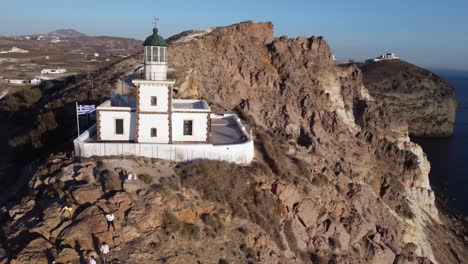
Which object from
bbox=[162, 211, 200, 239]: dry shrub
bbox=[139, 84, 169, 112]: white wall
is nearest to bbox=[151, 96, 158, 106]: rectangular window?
bbox=[139, 84, 169, 112]: white wall

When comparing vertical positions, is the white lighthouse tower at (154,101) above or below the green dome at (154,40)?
below

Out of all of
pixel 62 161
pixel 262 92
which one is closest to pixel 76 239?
pixel 62 161

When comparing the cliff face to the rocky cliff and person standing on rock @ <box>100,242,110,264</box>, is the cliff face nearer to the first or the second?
the rocky cliff

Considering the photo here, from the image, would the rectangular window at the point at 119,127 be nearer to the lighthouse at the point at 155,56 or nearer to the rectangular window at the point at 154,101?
the rectangular window at the point at 154,101

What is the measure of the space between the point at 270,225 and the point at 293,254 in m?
2.02

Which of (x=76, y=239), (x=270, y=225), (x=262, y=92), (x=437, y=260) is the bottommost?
(x=437, y=260)

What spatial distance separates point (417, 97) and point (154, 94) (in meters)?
114

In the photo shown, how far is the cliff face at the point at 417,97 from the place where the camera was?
112 meters

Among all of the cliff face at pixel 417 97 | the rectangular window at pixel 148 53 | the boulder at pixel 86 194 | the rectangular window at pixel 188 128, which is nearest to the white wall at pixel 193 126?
the rectangular window at pixel 188 128

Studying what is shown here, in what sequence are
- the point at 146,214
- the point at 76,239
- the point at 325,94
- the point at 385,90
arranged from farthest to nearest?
the point at 385,90, the point at 325,94, the point at 146,214, the point at 76,239

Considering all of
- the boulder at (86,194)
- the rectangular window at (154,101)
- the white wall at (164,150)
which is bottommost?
the boulder at (86,194)

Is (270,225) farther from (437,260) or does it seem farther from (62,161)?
(437,260)

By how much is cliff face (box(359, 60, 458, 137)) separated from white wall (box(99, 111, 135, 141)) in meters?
95.7

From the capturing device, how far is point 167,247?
17203 millimetres
